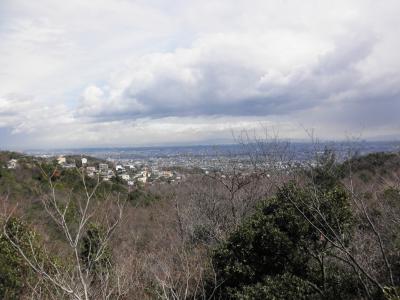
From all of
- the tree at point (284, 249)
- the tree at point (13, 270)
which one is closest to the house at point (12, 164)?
the tree at point (13, 270)

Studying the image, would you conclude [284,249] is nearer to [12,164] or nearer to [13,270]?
[13,270]

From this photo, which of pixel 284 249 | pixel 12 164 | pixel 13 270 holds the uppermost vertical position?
pixel 12 164

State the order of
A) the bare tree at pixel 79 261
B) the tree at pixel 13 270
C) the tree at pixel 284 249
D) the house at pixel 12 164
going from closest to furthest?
the bare tree at pixel 79 261 → the tree at pixel 284 249 → the tree at pixel 13 270 → the house at pixel 12 164

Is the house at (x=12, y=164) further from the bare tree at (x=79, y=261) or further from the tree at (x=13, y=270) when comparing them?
the tree at (x=13, y=270)

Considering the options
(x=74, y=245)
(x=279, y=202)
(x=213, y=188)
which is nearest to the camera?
(x=74, y=245)

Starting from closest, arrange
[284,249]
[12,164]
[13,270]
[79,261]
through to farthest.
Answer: [79,261]
[284,249]
[13,270]
[12,164]

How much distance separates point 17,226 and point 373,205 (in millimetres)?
11446

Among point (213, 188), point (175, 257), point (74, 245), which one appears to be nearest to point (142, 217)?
point (213, 188)

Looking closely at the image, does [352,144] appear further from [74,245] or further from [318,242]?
[74,245]

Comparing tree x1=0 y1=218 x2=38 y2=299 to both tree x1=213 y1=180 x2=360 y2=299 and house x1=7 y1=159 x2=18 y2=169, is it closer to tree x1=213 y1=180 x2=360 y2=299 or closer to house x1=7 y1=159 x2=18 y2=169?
tree x1=213 y1=180 x2=360 y2=299

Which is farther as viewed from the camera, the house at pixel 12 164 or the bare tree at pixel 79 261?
the house at pixel 12 164

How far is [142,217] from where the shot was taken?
87.6ft

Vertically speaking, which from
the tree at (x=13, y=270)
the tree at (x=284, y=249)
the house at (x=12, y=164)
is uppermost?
the house at (x=12, y=164)

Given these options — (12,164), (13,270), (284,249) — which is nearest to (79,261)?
(284,249)
